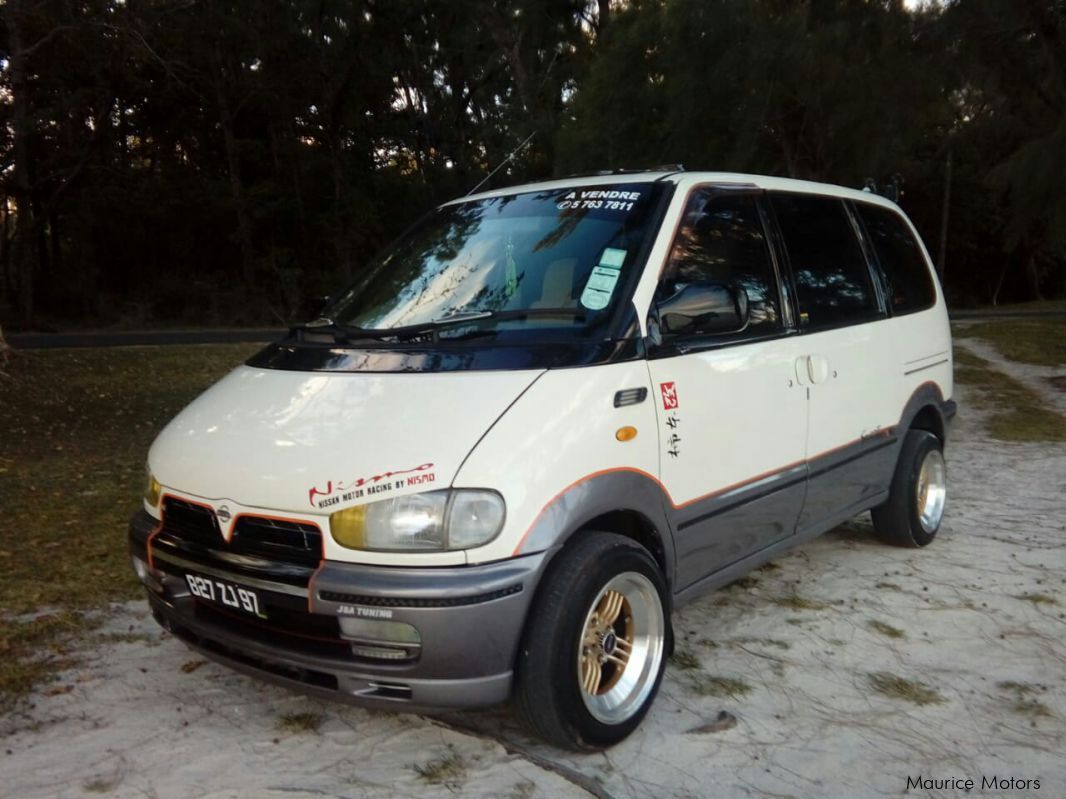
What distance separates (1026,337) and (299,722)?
60.0 feet

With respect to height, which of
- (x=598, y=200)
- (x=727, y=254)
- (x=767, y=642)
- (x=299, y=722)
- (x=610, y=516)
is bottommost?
(x=767, y=642)

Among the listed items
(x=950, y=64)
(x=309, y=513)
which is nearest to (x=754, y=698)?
(x=309, y=513)

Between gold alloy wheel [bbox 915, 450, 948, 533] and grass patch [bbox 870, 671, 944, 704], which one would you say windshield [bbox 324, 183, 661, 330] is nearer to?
grass patch [bbox 870, 671, 944, 704]

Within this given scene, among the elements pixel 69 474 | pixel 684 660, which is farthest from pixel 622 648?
pixel 69 474

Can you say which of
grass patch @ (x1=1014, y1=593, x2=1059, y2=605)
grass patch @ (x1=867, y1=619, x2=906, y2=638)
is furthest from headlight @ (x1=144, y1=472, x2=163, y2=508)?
grass patch @ (x1=1014, y1=593, x2=1059, y2=605)

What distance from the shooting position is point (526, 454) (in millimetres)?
2887

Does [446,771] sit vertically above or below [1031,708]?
above

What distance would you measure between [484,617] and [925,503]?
379 centimetres

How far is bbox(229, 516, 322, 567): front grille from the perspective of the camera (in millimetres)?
2869

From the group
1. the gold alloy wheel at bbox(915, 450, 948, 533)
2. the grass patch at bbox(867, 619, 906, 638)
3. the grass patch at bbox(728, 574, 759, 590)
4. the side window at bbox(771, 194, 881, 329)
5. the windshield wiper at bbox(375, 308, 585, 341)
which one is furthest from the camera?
the gold alloy wheel at bbox(915, 450, 948, 533)

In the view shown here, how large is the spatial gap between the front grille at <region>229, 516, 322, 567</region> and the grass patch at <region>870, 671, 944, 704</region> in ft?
7.58

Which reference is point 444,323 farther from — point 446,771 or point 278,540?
point 446,771

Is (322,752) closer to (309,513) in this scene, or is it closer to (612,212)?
(309,513)

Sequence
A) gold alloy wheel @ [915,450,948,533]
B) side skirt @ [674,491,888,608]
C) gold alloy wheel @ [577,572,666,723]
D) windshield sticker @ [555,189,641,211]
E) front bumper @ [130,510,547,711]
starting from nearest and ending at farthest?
1. front bumper @ [130,510,547,711]
2. gold alloy wheel @ [577,572,666,723]
3. side skirt @ [674,491,888,608]
4. windshield sticker @ [555,189,641,211]
5. gold alloy wheel @ [915,450,948,533]
